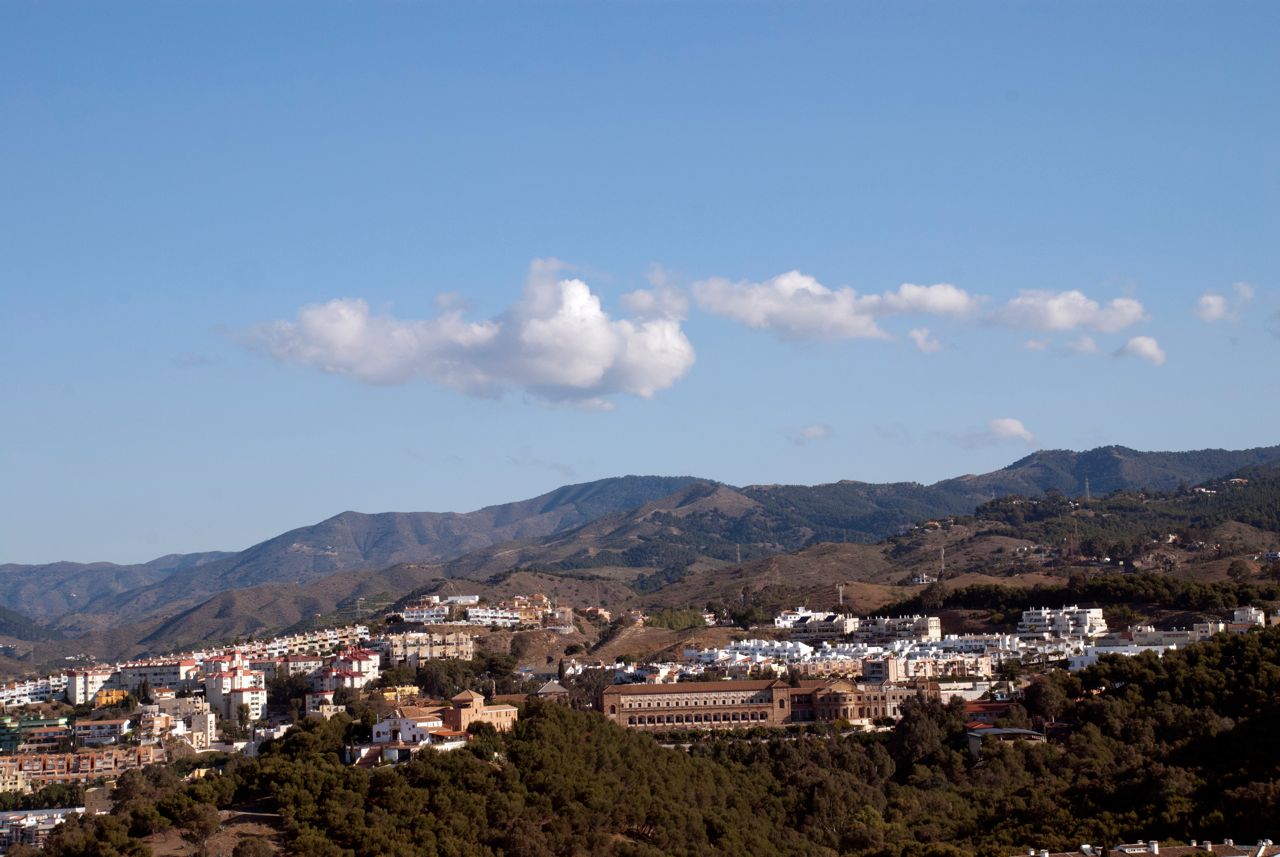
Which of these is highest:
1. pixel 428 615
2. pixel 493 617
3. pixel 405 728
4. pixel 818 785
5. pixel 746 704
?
pixel 428 615

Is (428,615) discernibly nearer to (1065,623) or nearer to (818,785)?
(1065,623)

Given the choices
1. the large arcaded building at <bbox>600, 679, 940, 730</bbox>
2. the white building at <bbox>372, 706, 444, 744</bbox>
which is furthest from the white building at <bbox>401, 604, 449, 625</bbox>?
the white building at <bbox>372, 706, 444, 744</bbox>

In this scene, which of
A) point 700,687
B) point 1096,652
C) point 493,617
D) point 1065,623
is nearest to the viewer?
point 700,687

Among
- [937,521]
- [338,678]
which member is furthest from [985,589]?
Result: [937,521]

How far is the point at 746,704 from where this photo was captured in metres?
59.6

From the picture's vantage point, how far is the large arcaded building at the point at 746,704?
5872 cm

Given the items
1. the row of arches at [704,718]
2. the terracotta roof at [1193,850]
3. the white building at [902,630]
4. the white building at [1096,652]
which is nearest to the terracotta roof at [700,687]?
the row of arches at [704,718]

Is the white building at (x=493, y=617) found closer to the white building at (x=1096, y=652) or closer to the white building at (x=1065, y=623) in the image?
the white building at (x=1065, y=623)

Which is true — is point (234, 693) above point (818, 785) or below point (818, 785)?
above

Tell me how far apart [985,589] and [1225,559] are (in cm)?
1891

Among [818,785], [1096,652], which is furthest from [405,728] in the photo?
[1096,652]

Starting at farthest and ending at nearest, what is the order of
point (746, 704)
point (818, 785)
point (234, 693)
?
point (234, 693), point (746, 704), point (818, 785)

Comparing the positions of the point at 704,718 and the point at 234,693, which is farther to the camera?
the point at 234,693

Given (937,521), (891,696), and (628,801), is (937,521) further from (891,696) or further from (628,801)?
(628,801)
